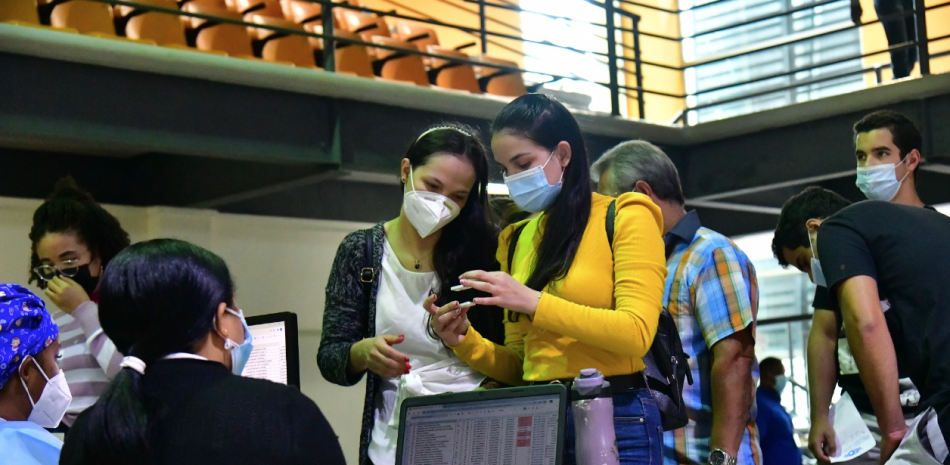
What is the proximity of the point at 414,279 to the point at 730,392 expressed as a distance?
90cm

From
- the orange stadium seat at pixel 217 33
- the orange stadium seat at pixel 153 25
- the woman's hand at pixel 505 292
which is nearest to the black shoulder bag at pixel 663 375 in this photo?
the woman's hand at pixel 505 292

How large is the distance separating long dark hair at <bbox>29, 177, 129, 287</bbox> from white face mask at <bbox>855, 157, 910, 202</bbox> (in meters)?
2.33

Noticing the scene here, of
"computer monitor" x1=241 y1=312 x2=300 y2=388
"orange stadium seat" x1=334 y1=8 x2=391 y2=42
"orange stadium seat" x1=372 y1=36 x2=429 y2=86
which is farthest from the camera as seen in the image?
"orange stadium seat" x1=334 y1=8 x2=391 y2=42

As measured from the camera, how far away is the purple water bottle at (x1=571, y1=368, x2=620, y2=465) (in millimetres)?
1924

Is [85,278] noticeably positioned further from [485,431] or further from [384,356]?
[485,431]

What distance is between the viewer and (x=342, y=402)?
7016 mm

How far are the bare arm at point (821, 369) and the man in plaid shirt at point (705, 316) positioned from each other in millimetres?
372

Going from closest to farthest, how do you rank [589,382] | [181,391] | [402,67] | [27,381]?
[181,391], [589,382], [27,381], [402,67]

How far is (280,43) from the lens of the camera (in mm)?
6469

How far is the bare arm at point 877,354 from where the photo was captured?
97.6 inches

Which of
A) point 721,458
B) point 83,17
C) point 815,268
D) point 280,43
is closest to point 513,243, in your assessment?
point 721,458

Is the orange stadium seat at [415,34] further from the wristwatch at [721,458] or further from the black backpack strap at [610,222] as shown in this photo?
the black backpack strap at [610,222]

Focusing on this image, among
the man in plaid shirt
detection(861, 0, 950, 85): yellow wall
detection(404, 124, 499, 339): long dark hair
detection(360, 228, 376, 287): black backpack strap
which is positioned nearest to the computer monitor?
detection(360, 228, 376, 287): black backpack strap

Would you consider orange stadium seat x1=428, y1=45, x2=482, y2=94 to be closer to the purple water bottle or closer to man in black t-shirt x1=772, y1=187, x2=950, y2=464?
man in black t-shirt x1=772, y1=187, x2=950, y2=464
